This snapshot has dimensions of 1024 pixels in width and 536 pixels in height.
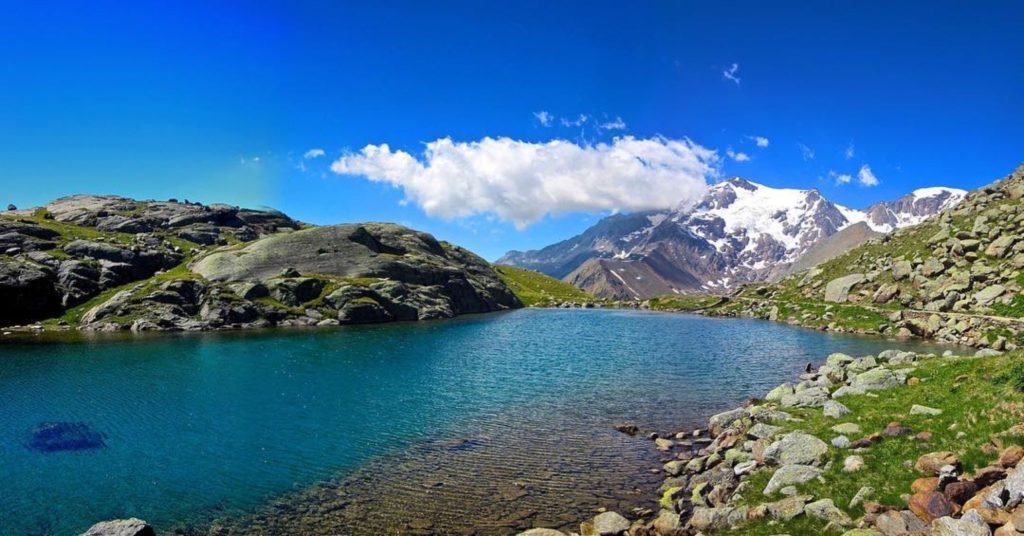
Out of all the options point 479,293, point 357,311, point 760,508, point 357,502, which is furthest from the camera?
point 479,293

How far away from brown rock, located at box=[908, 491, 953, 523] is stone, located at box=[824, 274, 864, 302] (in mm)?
112004

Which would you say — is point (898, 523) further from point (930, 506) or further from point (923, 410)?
point (923, 410)

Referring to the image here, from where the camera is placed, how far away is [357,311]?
129 metres

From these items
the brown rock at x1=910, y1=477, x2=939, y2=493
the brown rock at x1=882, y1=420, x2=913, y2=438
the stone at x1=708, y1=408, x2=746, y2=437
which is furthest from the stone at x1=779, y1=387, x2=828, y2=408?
the brown rock at x1=910, y1=477, x2=939, y2=493

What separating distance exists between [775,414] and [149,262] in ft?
505

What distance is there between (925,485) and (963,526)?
4.33m

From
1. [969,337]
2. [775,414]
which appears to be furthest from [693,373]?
[969,337]

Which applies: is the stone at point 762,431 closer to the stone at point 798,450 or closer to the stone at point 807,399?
the stone at point 798,450

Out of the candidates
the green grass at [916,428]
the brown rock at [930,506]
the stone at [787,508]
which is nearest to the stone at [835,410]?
the green grass at [916,428]

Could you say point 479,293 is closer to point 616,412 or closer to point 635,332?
point 635,332

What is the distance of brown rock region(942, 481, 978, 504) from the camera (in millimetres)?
16075

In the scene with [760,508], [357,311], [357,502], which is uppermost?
[357,311]

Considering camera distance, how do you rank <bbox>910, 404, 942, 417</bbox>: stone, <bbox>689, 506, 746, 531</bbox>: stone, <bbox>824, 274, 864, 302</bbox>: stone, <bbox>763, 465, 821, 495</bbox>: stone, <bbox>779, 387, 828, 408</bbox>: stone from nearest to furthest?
<bbox>689, 506, 746, 531</bbox>: stone
<bbox>763, 465, 821, 495</bbox>: stone
<bbox>910, 404, 942, 417</bbox>: stone
<bbox>779, 387, 828, 408</bbox>: stone
<bbox>824, 274, 864, 302</bbox>: stone

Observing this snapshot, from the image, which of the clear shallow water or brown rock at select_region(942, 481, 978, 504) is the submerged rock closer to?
the clear shallow water
